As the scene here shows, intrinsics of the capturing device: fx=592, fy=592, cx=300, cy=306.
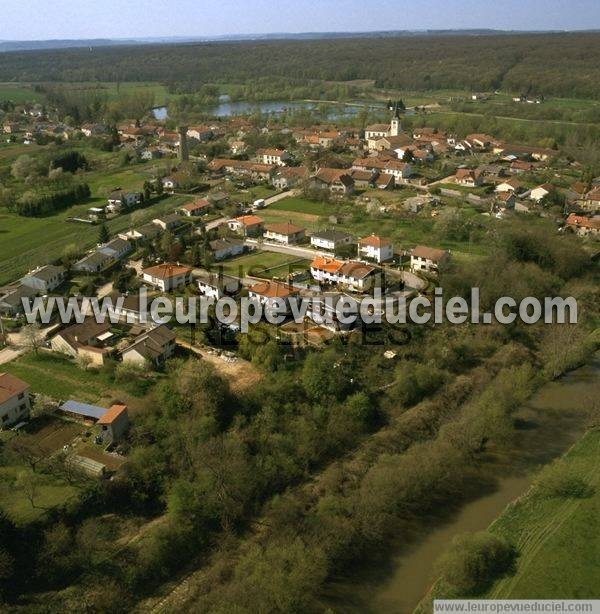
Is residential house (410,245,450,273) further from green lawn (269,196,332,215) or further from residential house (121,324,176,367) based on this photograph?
residential house (121,324,176,367)

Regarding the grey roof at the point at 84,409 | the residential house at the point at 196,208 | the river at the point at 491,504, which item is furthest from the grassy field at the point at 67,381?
the residential house at the point at 196,208

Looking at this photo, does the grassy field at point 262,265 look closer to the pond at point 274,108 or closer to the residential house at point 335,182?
the residential house at point 335,182

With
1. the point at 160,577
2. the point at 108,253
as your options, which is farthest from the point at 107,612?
the point at 108,253

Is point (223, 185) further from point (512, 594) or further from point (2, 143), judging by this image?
point (512, 594)

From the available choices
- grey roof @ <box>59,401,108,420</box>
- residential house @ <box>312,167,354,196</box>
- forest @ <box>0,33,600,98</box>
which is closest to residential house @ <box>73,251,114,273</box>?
grey roof @ <box>59,401,108,420</box>

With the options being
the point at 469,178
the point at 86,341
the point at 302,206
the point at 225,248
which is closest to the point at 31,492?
the point at 86,341
